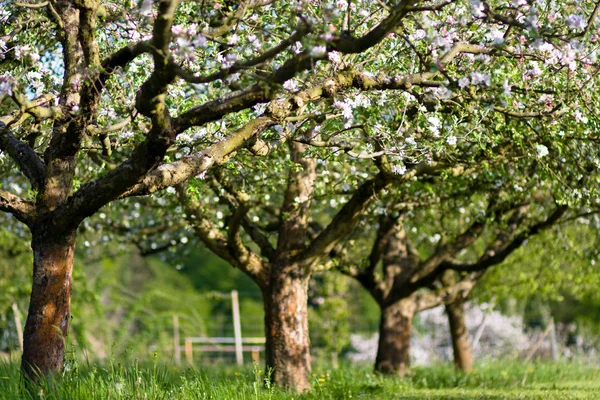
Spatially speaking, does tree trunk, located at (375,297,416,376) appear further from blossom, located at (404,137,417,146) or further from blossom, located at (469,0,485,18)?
blossom, located at (469,0,485,18)

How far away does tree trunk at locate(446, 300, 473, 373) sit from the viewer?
16.1 m

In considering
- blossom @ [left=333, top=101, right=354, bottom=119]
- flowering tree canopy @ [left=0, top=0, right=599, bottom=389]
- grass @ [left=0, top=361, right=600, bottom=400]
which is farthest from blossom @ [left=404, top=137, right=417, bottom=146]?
grass @ [left=0, top=361, right=600, bottom=400]

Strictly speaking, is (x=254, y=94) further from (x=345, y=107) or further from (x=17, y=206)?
(x=17, y=206)

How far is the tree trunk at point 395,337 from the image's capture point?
46.5 ft

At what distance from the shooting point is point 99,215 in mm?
13570

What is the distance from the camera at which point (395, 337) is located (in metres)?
14.3

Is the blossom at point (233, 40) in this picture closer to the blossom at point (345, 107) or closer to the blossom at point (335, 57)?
the blossom at point (335, 57)

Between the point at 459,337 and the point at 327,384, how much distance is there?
646cm

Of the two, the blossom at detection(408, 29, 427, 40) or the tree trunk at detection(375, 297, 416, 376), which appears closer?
the blossom at detection(408, 29, 427, 40)

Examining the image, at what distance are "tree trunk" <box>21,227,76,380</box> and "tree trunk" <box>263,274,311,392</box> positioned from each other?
11.5 feet

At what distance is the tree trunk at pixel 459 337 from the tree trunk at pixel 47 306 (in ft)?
32.1

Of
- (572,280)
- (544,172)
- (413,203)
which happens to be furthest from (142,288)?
(544,172)

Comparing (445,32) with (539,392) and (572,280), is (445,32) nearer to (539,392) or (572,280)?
(539,392)

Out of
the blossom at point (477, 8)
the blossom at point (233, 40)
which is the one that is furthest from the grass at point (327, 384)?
the blossom at point (477, 8)
